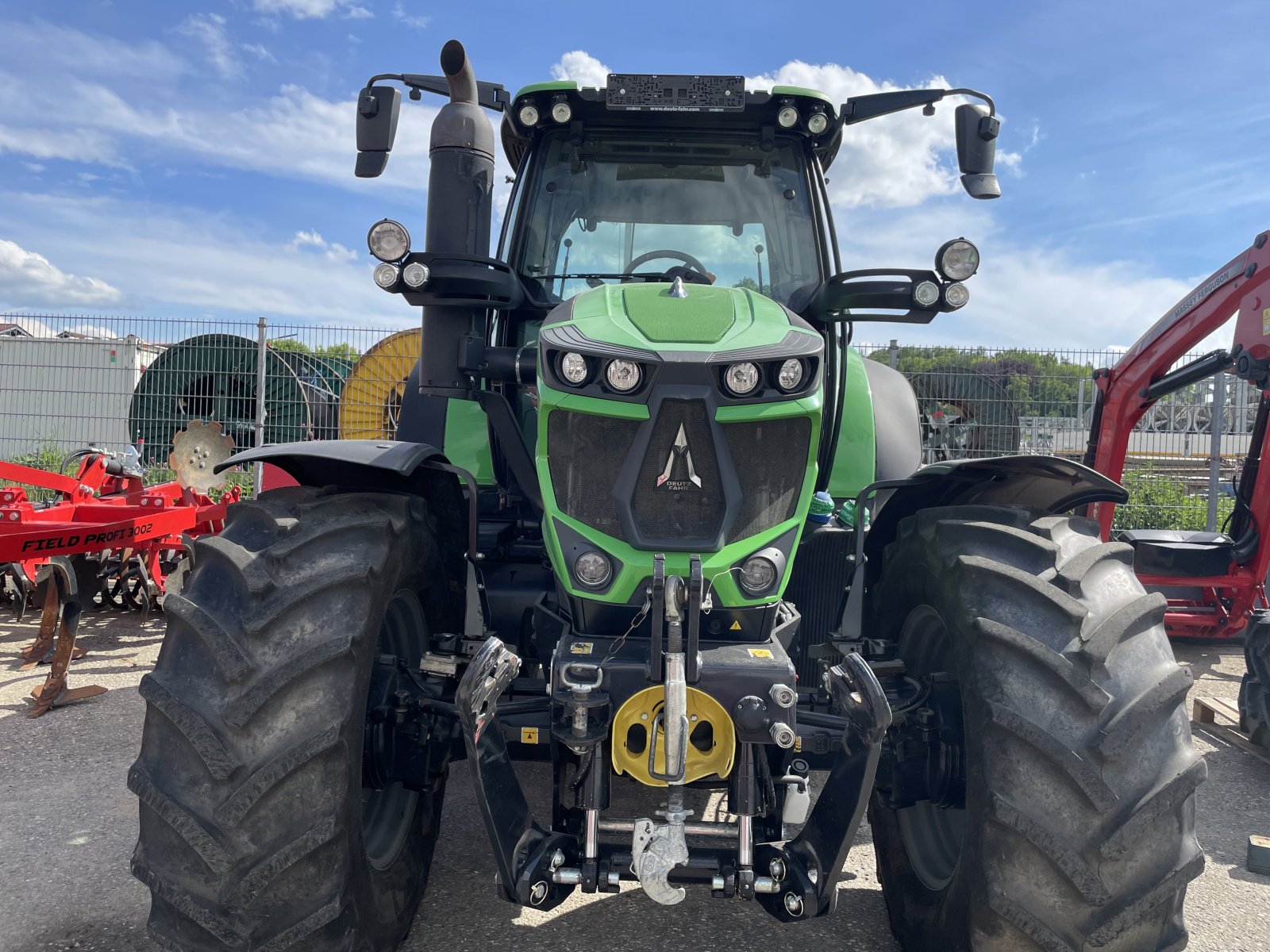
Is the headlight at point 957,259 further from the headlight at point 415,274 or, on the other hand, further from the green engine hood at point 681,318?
Answer: the headlight at point 415,274

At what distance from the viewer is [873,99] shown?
3.77 m

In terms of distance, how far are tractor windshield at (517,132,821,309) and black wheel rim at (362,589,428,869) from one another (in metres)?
1.49

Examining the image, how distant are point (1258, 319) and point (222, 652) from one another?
21.4 feet

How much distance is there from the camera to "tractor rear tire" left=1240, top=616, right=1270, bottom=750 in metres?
4.86

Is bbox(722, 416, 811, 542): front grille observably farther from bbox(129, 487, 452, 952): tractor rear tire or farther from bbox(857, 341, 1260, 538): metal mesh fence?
bbox(857, 341, 1260, 538): metal mesh fence

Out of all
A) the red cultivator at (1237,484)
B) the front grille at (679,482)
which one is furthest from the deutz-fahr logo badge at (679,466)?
the red cultivator at (1237,484)

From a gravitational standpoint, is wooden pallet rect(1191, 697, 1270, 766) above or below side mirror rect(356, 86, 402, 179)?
below

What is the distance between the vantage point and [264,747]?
223 cm

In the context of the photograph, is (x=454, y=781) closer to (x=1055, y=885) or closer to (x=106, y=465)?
(x=1055, y=885)

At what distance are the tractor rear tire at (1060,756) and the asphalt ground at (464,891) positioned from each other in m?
0.70

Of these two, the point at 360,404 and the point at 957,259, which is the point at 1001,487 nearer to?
the point at 957,259

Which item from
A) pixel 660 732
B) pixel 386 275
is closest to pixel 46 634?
pixel 386 275

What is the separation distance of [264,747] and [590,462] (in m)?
1.06

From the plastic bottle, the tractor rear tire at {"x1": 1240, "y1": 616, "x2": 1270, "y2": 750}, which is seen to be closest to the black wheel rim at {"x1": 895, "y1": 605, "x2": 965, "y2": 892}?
the plastic bottle
